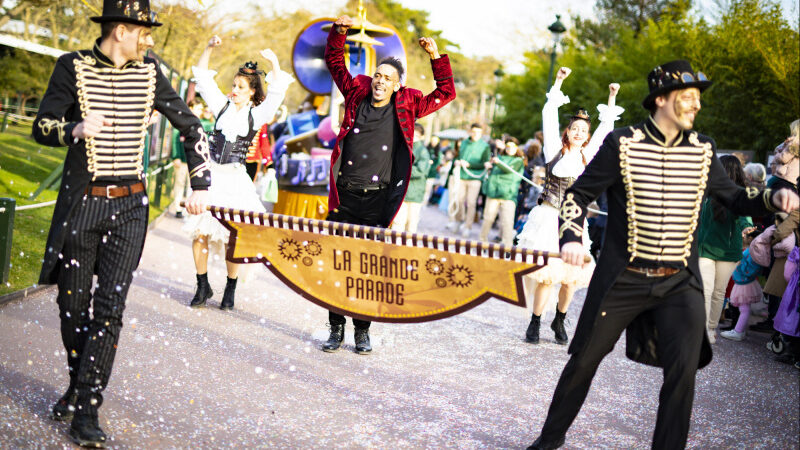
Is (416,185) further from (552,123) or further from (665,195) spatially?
(665,195)

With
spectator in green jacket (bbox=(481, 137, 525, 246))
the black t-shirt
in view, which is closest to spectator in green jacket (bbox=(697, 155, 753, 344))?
the black t-shirt

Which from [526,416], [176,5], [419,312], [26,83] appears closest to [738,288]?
[526,416]

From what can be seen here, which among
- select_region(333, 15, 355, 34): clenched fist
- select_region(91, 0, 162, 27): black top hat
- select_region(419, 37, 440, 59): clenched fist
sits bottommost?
select_region(91, 0, 162, 27): black top hat

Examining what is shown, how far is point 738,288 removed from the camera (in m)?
9.17

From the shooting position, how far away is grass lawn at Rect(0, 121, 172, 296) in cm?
769

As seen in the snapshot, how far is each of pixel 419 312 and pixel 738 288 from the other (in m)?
5.59

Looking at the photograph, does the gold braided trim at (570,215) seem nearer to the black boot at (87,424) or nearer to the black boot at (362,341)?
the black boot at (87,424)

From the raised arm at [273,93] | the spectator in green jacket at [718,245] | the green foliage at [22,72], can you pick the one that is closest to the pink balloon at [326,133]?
the raised arm at [273,93]

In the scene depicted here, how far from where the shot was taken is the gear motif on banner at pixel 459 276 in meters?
4.80

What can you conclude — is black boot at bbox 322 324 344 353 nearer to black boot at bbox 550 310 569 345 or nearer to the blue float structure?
black boot at bbox 550 310 569 345

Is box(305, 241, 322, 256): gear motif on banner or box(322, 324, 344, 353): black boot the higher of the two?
box(305, 241, 322, 256): gear motif on banner

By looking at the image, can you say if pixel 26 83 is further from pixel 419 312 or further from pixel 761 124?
pixel 419 312

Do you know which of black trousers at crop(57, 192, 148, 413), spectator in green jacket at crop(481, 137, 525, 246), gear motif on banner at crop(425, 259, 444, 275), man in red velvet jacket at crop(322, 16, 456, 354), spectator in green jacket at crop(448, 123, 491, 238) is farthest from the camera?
spectator in green jacket at crop(448, 123, 491, 238)

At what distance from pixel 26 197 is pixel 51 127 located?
922 cm
